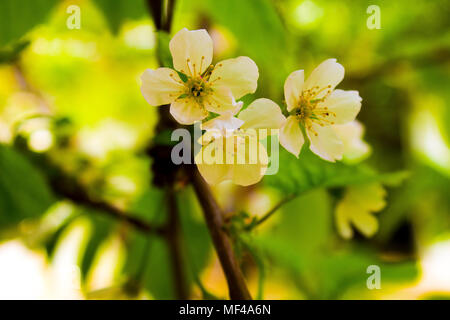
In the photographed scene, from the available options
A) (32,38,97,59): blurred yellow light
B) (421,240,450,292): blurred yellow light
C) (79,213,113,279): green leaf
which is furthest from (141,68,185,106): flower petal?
(421,240,450,292): blurred yellow light

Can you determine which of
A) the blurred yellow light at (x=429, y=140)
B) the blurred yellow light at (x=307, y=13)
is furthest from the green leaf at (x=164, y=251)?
the blurred yellow light at (x=429, y=140)

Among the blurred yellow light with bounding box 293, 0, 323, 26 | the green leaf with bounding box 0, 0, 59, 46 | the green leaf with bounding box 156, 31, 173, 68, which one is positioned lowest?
the green leaf with bounding box 156, 31, 173, 68

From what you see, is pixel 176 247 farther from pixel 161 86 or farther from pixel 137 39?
pixel 137 39

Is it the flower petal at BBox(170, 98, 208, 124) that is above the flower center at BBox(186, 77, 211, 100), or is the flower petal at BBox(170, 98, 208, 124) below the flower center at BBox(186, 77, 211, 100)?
below

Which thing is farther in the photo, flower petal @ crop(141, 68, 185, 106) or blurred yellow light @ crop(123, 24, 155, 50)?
blurred yellow light @ crop(123, 24, 155, 50)

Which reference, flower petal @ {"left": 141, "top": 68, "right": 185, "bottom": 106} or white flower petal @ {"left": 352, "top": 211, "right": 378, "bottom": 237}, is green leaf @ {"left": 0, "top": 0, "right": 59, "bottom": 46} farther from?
white flower petal @ {"left": 352, "top": 211, "right": 378, "bottom": 237}

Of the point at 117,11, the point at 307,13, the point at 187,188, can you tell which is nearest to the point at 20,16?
the point at 117,11
